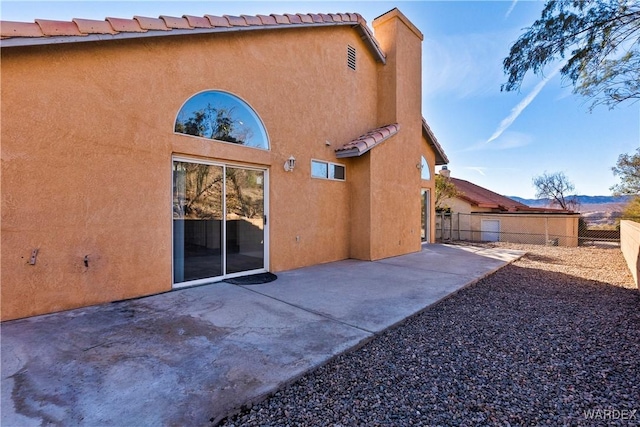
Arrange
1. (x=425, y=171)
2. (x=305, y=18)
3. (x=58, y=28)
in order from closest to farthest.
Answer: (x=58, y=28) < (x=305, y=18) < (x=425, y=171)

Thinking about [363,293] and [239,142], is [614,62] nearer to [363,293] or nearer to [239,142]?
[363,293]

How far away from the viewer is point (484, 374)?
10.3ft

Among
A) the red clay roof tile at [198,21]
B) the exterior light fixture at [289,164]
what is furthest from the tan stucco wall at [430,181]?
the red clay roof tile at [198,21]

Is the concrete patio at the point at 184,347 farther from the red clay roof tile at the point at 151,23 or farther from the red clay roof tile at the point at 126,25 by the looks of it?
the red clay roof tile at the point at 151,23

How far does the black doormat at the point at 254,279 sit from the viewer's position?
6625 millimetres

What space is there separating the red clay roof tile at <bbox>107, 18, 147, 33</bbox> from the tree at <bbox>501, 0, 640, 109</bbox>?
23.2 feet

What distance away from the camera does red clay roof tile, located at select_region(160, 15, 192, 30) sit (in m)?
5.43

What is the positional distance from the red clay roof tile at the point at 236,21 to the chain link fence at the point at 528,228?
14744 millimetres

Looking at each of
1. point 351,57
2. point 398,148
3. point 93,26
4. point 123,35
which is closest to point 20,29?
point 93,26

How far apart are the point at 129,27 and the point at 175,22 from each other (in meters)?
0.90

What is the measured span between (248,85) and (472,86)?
12.0m

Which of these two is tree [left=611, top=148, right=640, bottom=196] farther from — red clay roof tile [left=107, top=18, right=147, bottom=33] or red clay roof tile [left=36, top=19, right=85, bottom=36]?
red clay roof tile [left=36, top=19, right=85, bottom=36]

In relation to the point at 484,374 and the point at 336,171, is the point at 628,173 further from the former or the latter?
the point at 484,374

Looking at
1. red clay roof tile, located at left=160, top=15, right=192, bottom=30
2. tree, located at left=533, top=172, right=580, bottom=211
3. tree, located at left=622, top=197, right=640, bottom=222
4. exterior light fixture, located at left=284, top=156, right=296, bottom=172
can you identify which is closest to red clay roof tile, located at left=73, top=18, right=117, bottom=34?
red clay roof tile, located at left=160, top=15, right=192, bottom=30
